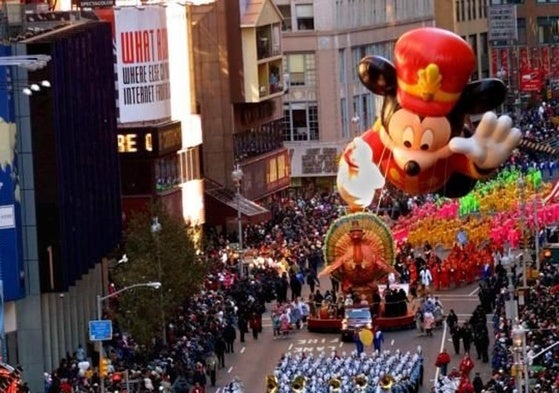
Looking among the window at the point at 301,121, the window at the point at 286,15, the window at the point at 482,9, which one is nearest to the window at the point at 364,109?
the window at the point at 301,121

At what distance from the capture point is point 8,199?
285 ft

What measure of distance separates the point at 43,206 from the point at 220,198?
36082mm

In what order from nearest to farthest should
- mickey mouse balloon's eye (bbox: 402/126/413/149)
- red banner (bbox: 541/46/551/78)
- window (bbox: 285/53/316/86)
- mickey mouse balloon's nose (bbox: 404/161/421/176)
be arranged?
mickey mouse balloon's nose (bbox: 404/161/421/176)
mickey mouse balloon's eye (bbox: 402/126/413/149)
window (bbox: 285/53/316/86)
red banner (bbox: 541/46/551/78)

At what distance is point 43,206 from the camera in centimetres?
8894

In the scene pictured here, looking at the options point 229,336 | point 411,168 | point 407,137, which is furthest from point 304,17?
point 411,168

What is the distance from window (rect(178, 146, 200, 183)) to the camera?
394 ft

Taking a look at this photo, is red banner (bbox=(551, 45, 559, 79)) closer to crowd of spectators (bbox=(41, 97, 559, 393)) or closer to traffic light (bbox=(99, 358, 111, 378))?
crowd of spectators (bbox=(41, 97, 559, 393))

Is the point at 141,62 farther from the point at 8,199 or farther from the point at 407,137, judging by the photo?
the point at 407,137

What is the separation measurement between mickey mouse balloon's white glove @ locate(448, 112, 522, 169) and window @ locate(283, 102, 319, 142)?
7690 cm

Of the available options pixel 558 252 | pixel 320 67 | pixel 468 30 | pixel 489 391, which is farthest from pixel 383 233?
pixel 468 30

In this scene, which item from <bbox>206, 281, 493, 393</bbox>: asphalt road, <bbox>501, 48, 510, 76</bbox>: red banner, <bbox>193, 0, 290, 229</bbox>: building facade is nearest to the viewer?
<bbox>206, 281, 493, 393</bbox>: asphalt road

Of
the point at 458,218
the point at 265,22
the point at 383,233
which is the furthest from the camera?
the point at 265,22

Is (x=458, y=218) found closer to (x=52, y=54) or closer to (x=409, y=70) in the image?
(x=52, y=54)

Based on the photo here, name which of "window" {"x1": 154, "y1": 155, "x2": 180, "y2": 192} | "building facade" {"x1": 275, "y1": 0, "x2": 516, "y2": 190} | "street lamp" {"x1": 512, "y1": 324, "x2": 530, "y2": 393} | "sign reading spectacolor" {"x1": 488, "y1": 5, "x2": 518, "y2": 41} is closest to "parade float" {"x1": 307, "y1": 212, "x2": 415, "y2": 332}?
"window" {"x1": 154, "y1": 155, "x2": 180, "y2": 192}
